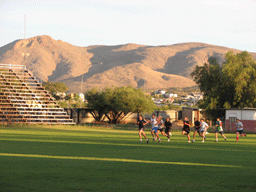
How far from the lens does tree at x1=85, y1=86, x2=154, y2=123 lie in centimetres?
6166

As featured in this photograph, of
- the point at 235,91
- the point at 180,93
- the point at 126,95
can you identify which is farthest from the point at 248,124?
the point at 180,93

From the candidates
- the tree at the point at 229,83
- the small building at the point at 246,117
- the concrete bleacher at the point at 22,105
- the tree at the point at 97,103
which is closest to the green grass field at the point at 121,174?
the small building at the point at 246,117

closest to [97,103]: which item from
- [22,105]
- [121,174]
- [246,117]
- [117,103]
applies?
[117,103]

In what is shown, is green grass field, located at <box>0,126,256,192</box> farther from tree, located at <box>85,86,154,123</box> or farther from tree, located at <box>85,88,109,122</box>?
tree, located at <box>85,88,109,122</box>

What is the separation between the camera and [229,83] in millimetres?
57750

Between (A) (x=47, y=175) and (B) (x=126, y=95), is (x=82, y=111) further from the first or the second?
(A) (x=47, y=175)

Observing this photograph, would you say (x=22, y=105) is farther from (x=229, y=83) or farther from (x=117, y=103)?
(x=229, y=83)

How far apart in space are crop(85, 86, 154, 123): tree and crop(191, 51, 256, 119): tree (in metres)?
9.06

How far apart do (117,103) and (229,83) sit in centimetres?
1616

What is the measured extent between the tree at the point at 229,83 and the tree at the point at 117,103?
29.7 ft

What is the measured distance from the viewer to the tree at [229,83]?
56625 millimetres

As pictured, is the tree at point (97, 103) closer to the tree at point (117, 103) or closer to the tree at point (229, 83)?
the tree at point (117, 103)

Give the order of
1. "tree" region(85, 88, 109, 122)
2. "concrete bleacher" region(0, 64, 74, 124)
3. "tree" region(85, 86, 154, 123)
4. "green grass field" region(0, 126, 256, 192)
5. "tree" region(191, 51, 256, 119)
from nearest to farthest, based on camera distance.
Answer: "green grass field" region(0, 126, 256, 192) < "concrete bleacher" region(0, 64, 74, 124) < "tree" region(191, 51, 256, 119) < "tree" region(85, 86, 154, 123) < "tree" region(85, 88, 109, 122)

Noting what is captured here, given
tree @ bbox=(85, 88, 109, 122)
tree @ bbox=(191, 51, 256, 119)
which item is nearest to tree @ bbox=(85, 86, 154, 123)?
tree @ bbox=(85, 88, 109, 122)
